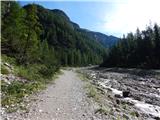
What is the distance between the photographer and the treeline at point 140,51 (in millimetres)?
115125

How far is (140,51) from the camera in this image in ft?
414

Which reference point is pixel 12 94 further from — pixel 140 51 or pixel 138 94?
pixel 140 51

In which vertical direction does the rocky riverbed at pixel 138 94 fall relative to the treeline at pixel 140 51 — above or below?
below

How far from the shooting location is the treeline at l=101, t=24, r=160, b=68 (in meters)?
115

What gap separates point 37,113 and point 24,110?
86cm

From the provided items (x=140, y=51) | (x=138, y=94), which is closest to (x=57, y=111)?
(x=138, y=94)

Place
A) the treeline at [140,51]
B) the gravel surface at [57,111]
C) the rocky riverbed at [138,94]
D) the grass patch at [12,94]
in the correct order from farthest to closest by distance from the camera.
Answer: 1. the treeline at [140,51]
2. the rocky riverbed at [138,94]
3. the grass patch at [12,94]
4. the gravel surface at [57,111]

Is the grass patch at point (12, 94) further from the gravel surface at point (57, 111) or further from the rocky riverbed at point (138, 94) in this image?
the rocky riverbed at point (138, 94)

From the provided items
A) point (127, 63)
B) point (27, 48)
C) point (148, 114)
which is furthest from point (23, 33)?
point (127, 63)

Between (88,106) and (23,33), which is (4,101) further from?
(23,33)

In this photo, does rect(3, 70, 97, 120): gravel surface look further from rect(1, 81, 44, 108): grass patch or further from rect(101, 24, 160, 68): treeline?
rect(101, 24, 160, 68): treeline

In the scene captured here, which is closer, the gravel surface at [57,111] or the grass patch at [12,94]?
the gravel surface at [57,111]

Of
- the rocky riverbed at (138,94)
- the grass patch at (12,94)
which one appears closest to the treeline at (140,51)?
the rocky riverbed at (138,94)

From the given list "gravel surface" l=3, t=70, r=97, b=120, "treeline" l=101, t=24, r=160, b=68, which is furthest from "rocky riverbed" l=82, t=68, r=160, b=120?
"treeline" l=101, t=24, r=160, b=68
